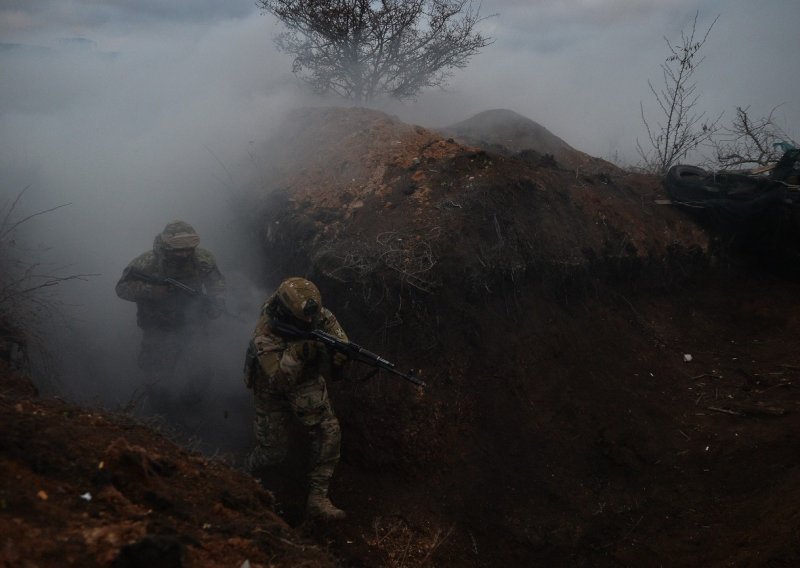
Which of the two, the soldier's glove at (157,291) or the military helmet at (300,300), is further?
the soldier's glove at (157,291)

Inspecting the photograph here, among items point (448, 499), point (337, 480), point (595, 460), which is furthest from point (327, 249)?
point (595, 460)

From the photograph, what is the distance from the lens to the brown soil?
9.18 ft

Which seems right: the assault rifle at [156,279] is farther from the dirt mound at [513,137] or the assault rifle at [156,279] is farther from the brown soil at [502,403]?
the dirt mound at [513,137]

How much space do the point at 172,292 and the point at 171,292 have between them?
0.03 ft

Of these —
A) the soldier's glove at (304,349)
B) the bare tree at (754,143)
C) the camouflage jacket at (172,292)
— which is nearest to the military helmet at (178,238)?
the camouflage jacket at (172,292)

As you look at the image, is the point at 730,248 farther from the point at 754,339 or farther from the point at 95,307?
the point at 95,307

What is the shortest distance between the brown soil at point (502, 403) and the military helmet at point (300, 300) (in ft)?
3.56

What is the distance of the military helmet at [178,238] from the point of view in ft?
18.5

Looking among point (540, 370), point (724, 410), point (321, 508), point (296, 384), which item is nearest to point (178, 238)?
point (296, 384)

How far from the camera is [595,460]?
15.7 ft

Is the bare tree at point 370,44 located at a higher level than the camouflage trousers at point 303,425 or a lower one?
higher

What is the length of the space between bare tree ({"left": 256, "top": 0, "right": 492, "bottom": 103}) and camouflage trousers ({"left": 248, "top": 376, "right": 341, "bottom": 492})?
8695 millimetres

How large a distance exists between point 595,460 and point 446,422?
136 centimetres

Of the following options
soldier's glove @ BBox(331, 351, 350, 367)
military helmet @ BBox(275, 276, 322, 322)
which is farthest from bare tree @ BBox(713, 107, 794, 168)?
military helmet @ BBox(275, 276, 322, 322)
